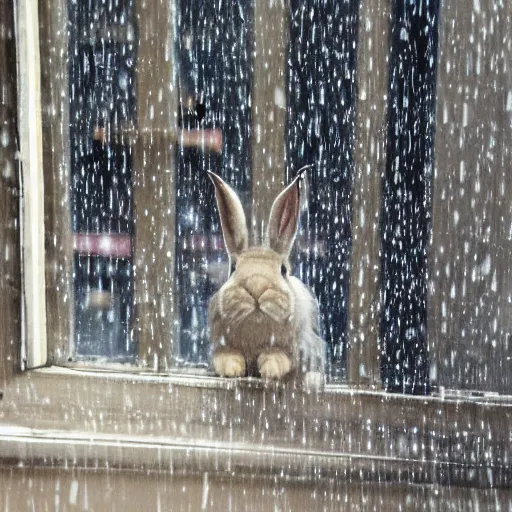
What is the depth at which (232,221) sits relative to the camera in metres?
1.04

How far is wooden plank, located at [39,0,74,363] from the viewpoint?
3.57 ft

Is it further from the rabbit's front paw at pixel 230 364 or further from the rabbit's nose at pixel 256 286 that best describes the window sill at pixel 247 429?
the rabbit's nose at pixel 256 286

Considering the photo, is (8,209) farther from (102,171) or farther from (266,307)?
(266,307)

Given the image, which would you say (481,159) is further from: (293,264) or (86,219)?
(86,219)

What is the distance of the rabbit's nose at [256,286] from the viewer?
3.30ft

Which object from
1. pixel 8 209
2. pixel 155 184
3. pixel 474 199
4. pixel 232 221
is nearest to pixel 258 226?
pixel 232 221

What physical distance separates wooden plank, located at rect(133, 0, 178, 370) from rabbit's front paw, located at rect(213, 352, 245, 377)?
94 mm

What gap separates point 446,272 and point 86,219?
1.93ft

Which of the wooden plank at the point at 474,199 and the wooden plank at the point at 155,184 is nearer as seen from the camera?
the wooden plank at the point at 474,199

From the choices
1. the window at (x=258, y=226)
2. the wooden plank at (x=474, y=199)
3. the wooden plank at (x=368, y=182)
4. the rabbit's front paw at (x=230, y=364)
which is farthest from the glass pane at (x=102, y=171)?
the wooden plank at (x=474, y=199)

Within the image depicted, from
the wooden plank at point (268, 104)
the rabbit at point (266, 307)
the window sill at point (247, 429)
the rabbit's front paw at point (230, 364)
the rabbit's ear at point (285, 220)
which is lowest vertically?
the window sill at point (247, 429)

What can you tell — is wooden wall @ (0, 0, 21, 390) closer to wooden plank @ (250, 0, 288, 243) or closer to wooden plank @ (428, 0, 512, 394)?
wooden plank @ (250, 0, 288, 243)

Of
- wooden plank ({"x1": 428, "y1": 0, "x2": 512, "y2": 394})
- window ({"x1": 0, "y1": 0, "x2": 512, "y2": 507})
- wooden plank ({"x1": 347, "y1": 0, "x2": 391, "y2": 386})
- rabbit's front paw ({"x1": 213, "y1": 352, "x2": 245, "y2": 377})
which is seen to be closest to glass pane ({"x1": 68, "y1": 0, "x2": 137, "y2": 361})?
window ({"x1": 0, "y1": 0, "x2": 512, "y2": 507})

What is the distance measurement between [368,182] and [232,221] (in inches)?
8.6
